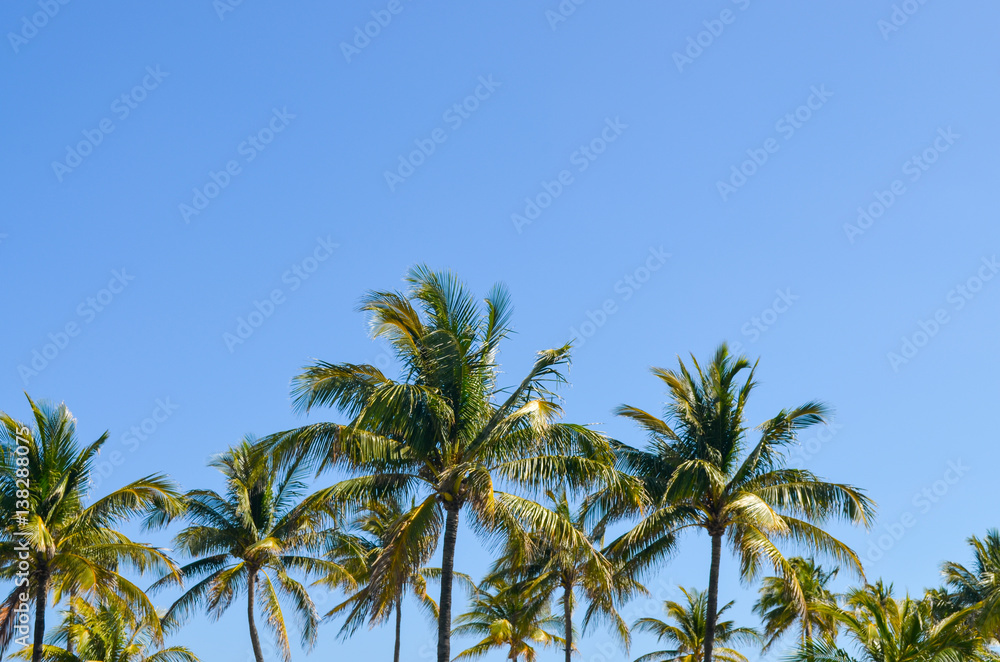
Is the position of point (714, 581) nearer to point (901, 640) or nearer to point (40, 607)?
point (901, 640)

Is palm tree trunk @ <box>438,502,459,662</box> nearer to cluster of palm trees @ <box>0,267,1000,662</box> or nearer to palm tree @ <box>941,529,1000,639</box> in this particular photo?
cluster of palm trees @ <box>0,267,1000,662</box>

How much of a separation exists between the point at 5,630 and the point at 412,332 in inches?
425

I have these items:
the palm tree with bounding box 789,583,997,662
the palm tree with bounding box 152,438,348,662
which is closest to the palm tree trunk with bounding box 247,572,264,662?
the palm tree with bounding box 152,438,348,662

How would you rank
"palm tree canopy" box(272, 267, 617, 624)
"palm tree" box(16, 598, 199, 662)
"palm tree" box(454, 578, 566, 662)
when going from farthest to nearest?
1. "palm tree" box(454, 578, 566, 662)
2. "palm tree" box(16, 598, 199, 662)
3. "palm tree canopy" box(272, 267, 617, 624)

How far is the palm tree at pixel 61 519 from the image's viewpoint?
21.4 m

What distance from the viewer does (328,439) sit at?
1984 centimetres

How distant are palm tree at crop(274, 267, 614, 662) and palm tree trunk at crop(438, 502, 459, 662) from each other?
2 centimetres

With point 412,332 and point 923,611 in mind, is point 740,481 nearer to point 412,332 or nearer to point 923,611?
point 923,611

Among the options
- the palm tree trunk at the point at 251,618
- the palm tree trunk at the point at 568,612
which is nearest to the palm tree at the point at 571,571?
the palm tree trunk at the point at 568,612

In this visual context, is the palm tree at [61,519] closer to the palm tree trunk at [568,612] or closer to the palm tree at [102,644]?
the palm tree at [102,644]

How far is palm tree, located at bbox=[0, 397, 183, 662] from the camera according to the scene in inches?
842

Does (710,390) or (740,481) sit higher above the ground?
(710,390)

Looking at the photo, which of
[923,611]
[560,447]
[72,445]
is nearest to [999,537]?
[923,611]

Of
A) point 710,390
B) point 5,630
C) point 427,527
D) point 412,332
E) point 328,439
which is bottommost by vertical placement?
point 5,630
